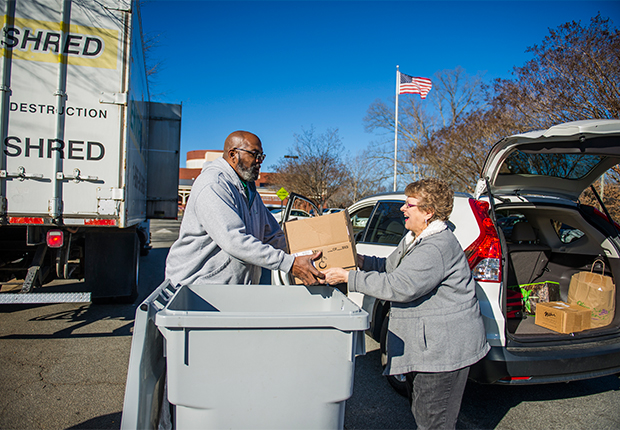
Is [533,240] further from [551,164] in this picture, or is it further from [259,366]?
[259,366]

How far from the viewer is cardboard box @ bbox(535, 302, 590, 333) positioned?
3291 mm

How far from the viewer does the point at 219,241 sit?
6.97ft

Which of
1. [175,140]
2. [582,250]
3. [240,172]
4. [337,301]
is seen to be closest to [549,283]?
[582,250]

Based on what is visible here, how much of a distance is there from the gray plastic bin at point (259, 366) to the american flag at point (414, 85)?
21.0 meters

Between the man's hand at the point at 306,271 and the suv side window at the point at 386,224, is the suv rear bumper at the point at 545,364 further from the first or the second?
the suv side window at the point at 386,224

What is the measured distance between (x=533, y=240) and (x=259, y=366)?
3.96 meters

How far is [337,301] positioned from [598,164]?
2.99 m

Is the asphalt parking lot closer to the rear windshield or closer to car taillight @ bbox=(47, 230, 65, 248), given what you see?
car taillight @ bbox=(47, 230, 65, 248)

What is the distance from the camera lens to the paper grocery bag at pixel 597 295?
3.51m

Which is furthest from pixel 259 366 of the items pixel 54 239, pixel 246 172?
pixel 54 239

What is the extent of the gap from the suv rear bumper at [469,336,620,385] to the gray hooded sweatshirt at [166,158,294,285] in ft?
5.48

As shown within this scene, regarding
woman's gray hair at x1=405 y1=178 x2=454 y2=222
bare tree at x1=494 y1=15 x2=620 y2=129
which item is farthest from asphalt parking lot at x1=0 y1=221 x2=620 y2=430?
bare tree at x1=494 y1=15 x2=620 y2=129

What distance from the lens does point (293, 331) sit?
5.06 feet

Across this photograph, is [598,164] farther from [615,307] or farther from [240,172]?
[240,172]
